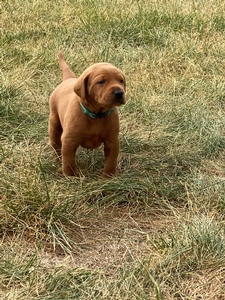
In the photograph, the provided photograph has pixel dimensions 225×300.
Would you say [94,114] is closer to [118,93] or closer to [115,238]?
[118,93]

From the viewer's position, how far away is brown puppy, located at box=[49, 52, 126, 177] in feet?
10.7

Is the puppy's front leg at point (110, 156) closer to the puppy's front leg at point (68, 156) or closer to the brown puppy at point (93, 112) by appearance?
the brown puppy at point (93, 112)

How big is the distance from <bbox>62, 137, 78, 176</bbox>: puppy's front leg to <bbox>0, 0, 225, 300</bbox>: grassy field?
82 mm

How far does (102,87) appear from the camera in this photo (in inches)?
128

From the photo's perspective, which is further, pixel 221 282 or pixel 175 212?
pixel 175 212

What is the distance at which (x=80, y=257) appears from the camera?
289cm

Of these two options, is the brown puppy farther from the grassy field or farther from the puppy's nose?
the grassy field

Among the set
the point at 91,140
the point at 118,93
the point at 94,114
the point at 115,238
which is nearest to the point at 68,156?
the point at 91,140

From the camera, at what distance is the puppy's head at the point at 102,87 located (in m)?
3.19

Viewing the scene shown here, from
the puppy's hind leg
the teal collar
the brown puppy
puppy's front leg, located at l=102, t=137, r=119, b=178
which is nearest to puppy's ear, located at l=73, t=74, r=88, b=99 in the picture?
the brown puppy

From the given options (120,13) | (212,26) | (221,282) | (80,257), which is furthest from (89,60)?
(221,282)

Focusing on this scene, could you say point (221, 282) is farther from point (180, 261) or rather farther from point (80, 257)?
point (80, 257)

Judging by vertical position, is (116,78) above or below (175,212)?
above

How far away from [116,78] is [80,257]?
1145 millimetres
